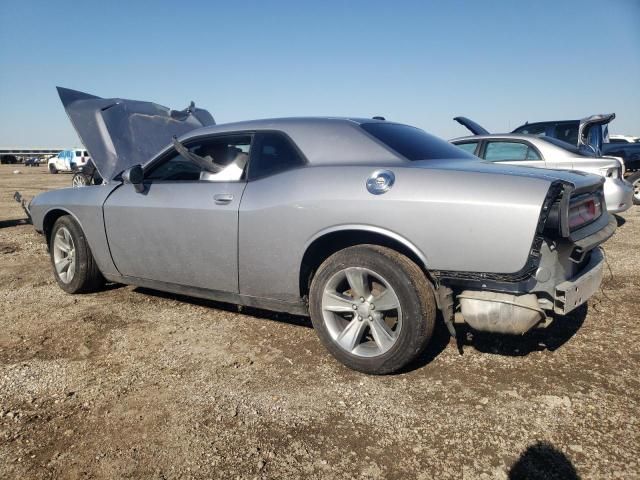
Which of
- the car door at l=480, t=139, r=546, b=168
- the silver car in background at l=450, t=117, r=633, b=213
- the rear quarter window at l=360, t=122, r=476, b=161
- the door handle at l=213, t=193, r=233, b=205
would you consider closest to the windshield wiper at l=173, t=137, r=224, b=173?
the door handle at l=213, t=193, r=233, b=205

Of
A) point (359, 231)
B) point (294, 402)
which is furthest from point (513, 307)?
point (294, 402)

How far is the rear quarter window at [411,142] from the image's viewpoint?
2.96 m

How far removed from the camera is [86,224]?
13.6ft

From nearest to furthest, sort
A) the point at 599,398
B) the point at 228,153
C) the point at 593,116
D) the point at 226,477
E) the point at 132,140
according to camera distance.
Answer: the point at 226,477, the point at 599,398, the point at 228,153, the point at 132,140, the point at 593,116

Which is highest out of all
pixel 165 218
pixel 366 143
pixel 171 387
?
pixel 366 143

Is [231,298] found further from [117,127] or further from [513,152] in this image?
[513,152]

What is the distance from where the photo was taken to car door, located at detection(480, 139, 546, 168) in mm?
6746

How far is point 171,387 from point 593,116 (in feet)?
25.1

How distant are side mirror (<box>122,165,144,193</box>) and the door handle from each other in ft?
2.59

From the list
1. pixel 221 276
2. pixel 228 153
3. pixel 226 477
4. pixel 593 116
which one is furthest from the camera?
pixel 593 116

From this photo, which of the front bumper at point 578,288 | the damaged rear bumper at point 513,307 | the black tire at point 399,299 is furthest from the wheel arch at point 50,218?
the front bumper at point 578,288

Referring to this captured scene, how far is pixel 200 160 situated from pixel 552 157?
5.27 meters

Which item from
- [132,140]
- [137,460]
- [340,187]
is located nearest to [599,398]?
[340,187]

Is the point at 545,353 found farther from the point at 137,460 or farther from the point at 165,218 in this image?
the point at 165,218
